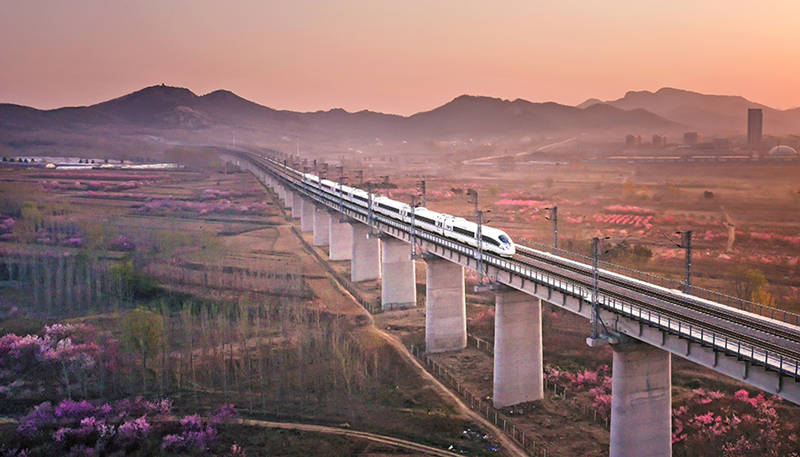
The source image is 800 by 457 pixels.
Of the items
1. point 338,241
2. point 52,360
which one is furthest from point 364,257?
point 52,360

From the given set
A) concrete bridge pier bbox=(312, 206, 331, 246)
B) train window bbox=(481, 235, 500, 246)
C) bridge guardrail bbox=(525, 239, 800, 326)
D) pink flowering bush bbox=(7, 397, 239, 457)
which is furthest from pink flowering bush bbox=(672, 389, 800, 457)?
concrete bridge pier bbox=(312, 206, 331, 246)

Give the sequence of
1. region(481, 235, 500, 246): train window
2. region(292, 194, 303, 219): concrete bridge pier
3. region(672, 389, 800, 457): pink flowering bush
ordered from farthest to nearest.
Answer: region(292, 194, 303, 219): concrete bridge pier
region(481, 235, 500, 246): train window
region(672, 389, 800, 457): pink flowering bush

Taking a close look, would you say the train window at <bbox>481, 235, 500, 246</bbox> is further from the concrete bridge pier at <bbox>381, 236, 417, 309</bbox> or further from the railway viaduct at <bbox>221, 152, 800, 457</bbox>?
the concrete bridge pier at <bbox>381, 236, 417, 309</bbox>

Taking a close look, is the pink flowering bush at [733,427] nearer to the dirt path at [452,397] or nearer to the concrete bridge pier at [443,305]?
the dirt path at [452,397]

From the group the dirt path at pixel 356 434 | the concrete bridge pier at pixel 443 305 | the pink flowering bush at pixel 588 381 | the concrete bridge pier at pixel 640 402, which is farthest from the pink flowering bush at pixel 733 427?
the concrete bridge pier at pixel 443 305

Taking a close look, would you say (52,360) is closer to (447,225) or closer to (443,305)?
(443,305)

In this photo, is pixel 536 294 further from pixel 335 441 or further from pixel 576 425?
pixel 335 441

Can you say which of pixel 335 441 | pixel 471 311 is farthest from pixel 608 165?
pixel 335 441
